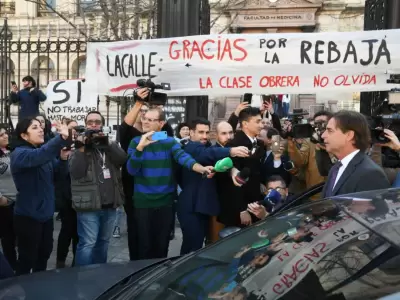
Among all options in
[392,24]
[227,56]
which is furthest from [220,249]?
[392,24]

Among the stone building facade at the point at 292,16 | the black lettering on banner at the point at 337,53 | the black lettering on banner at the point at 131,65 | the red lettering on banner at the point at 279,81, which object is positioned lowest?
the red lettering on banner at the point at 279,81

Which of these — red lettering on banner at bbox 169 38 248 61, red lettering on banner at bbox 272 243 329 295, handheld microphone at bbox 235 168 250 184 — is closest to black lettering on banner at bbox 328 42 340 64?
red lettering on banner at bbox 169 38 248 61

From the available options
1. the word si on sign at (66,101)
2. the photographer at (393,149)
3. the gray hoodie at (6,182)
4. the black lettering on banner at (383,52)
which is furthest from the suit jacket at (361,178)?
the word si on sign at (66,101)

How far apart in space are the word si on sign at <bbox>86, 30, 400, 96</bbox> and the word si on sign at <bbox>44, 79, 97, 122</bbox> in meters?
1.68

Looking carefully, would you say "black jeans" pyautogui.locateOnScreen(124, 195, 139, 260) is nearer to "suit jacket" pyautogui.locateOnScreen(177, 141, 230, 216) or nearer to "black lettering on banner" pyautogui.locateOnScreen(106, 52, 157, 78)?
"suit jacket" pyautogui.locateOnScreen(177, 141, 230, 216)

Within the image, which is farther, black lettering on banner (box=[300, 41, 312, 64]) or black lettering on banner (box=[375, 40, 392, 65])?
black lettering on banner (box=[300, 41, 312, 64])

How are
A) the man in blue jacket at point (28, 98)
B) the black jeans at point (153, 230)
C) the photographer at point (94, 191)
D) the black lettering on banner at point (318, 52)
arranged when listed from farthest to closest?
the man in blue jacket at point (28, 98), the black lettering on banner at point (318, 52), the black jeans at point (153, 230), the photographer at point (94, 191)

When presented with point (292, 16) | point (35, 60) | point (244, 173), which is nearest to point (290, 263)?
point (244, 173)

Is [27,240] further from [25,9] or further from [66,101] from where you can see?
[25,9]

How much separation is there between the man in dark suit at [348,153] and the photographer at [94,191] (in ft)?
6.96

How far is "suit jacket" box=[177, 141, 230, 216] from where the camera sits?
184 inches

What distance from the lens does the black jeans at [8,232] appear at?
4871 millimetres

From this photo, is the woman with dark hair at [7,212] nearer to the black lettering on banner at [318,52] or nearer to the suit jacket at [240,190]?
the suit jacket at [240,190]

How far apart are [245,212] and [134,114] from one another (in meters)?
1.52
